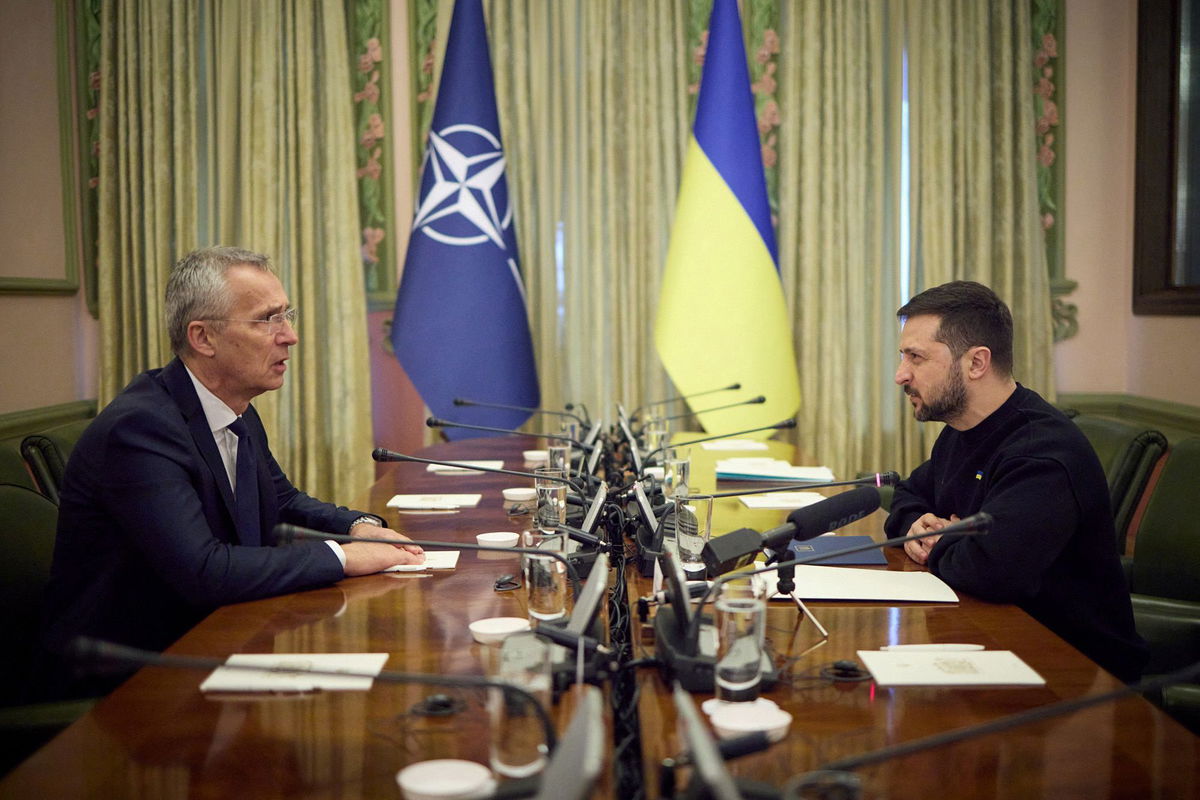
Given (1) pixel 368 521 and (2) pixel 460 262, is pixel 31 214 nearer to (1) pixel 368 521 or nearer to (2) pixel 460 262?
(2) pixel 460 262

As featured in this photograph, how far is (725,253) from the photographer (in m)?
4.58

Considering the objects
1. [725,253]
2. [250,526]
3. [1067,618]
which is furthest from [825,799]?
[725,253]

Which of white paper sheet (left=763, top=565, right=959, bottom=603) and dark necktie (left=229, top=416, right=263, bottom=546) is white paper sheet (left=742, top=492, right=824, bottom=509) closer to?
white paper sheet (left=763, top=565, right=959, bottom=603)

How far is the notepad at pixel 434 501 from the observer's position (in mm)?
2820

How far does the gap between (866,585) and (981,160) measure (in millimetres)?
3404

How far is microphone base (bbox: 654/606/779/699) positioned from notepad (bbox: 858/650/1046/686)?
0.16m

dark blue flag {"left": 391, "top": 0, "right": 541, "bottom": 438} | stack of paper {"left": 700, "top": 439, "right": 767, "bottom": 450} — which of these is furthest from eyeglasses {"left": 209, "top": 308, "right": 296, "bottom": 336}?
dark blue flag {"left": 391, "top": 0, "right": 541, "bottom": 438}

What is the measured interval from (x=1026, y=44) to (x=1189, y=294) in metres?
1.34

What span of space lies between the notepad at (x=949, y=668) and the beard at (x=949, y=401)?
2.71 feet

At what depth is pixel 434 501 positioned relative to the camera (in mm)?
2889

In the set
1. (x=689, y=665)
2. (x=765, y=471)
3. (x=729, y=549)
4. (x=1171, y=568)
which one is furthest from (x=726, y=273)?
(x=689, y=665)

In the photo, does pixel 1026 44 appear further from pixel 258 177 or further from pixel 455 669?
pixel 455 669

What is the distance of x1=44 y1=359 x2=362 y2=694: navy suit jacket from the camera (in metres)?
1.93

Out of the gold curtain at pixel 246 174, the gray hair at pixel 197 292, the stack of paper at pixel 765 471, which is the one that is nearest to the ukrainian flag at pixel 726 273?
the stack of paper at pixel 765 471
